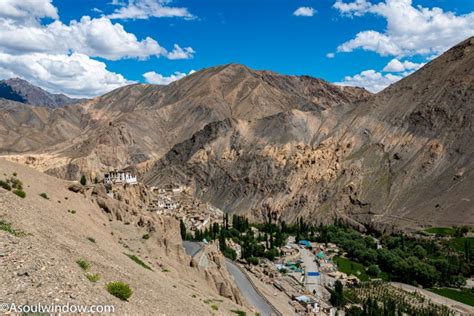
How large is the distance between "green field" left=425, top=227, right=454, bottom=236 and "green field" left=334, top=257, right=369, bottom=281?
17.5 metres

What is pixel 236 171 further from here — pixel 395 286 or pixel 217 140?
pixel 395 286

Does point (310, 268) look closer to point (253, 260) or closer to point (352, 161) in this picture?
point (253, 260)

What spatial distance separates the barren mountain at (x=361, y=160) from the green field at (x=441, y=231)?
2055 millimetres

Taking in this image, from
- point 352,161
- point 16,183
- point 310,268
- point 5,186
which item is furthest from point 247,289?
point 352,161

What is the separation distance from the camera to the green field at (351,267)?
71.1m

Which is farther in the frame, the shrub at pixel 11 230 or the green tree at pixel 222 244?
the green tree at pixel 222 244

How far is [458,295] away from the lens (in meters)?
63.8

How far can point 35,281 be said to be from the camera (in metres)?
9.45

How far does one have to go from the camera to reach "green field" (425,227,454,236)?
270 feet

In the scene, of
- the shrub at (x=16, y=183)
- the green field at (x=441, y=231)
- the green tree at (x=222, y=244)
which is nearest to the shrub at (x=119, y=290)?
the shrub at (x=16, y=183)

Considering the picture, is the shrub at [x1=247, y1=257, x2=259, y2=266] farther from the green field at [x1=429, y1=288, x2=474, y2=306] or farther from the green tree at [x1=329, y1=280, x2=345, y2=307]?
the green field at [x1=429, y1=288, x2=474, y2=306]

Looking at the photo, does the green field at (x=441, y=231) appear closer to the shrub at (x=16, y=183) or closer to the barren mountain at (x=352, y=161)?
the barren mountain at (x=352, y=161)

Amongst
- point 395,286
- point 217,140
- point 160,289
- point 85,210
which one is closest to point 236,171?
point 217,140

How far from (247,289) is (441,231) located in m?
53.5
